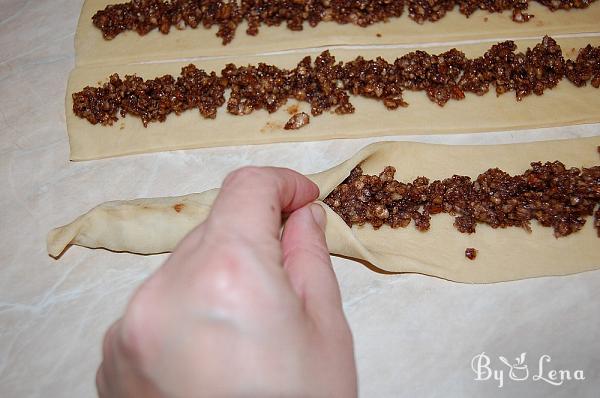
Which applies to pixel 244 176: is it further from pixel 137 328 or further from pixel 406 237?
pixel 406 237

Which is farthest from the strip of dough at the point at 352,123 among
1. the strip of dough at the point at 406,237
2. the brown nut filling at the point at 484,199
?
the brown nut filling at the point at 484,199

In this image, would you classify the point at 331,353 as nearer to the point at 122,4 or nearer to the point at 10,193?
the point at 10,193

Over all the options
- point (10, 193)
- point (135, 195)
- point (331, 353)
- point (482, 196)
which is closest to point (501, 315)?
point (482, 196)

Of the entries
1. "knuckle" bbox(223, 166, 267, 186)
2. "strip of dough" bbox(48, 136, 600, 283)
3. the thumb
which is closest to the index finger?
"knuckle" bbox(223, 166, 267, 186)

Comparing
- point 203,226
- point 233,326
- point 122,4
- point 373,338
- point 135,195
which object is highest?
point 122,4

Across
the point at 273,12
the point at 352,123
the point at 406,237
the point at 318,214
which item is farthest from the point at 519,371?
the point at 273,12

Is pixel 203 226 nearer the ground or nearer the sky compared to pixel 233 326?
nearer the sky

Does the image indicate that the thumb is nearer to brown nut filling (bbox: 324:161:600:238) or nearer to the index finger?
the index finger
